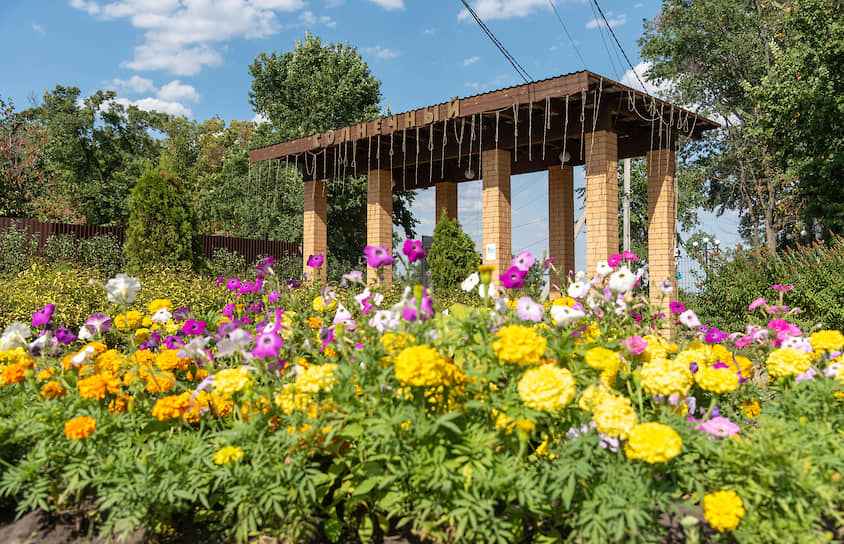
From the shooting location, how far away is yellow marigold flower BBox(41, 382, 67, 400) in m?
2.56

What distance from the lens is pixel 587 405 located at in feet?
6.88

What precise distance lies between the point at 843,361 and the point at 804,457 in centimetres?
82

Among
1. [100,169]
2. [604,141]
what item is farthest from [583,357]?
[100,169]

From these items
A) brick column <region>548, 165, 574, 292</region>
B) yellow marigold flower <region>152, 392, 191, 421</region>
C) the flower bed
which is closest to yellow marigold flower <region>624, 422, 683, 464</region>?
the flower bed

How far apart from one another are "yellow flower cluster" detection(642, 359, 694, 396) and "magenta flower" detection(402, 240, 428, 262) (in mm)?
1025

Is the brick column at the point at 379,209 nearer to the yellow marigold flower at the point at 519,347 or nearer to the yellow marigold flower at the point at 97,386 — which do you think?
the yellow marigold flower at the point at 97,386

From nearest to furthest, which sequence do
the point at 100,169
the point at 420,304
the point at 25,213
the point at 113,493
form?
the point at 113,493
the point at 420,304
the point at 25,213
the point at 100,169

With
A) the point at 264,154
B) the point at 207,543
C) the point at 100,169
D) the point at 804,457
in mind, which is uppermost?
the point at 100,169

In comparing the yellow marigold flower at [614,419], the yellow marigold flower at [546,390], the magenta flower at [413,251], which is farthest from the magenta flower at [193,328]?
the yellow marigold flower at [614,419]

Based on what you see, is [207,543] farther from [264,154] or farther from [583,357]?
[264,154]

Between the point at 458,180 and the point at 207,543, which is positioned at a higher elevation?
the point at 458,180

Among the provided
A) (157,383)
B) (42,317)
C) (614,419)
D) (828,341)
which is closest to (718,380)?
(614,419)

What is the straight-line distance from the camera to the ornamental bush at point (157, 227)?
10.1 metres

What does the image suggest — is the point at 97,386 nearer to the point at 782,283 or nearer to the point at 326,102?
the point at 782,283
